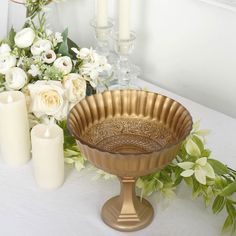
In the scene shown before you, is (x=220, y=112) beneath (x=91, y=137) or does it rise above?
beneath

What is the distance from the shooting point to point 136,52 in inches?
54.1

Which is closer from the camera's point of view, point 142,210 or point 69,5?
point 142,210

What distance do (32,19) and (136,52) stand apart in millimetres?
279

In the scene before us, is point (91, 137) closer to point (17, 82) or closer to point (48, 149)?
point (48, 149)

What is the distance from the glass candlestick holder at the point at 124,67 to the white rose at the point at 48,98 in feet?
0.72

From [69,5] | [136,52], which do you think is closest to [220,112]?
[136,52]

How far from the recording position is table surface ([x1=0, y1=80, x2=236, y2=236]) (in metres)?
0.89

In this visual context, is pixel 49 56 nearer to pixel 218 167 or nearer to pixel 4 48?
pixel 4 48

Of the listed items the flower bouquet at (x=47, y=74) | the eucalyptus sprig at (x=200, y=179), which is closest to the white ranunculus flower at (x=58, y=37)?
the flower bouquet at (x=47, y=74)

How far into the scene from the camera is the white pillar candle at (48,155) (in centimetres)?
94

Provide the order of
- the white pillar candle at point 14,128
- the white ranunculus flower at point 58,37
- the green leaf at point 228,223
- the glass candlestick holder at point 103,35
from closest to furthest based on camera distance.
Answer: the green leaf at point 228,223, the white pillar candle at point 14,128, the white ranunculus flower at point 58,37, the glass candlestick holder at point 103,35

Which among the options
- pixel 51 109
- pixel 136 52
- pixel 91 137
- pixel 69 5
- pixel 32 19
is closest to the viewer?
pixel 91 137

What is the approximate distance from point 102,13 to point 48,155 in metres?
0.40

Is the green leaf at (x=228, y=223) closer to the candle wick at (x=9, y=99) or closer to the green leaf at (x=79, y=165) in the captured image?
the green leaf at (x=79, y=165)
